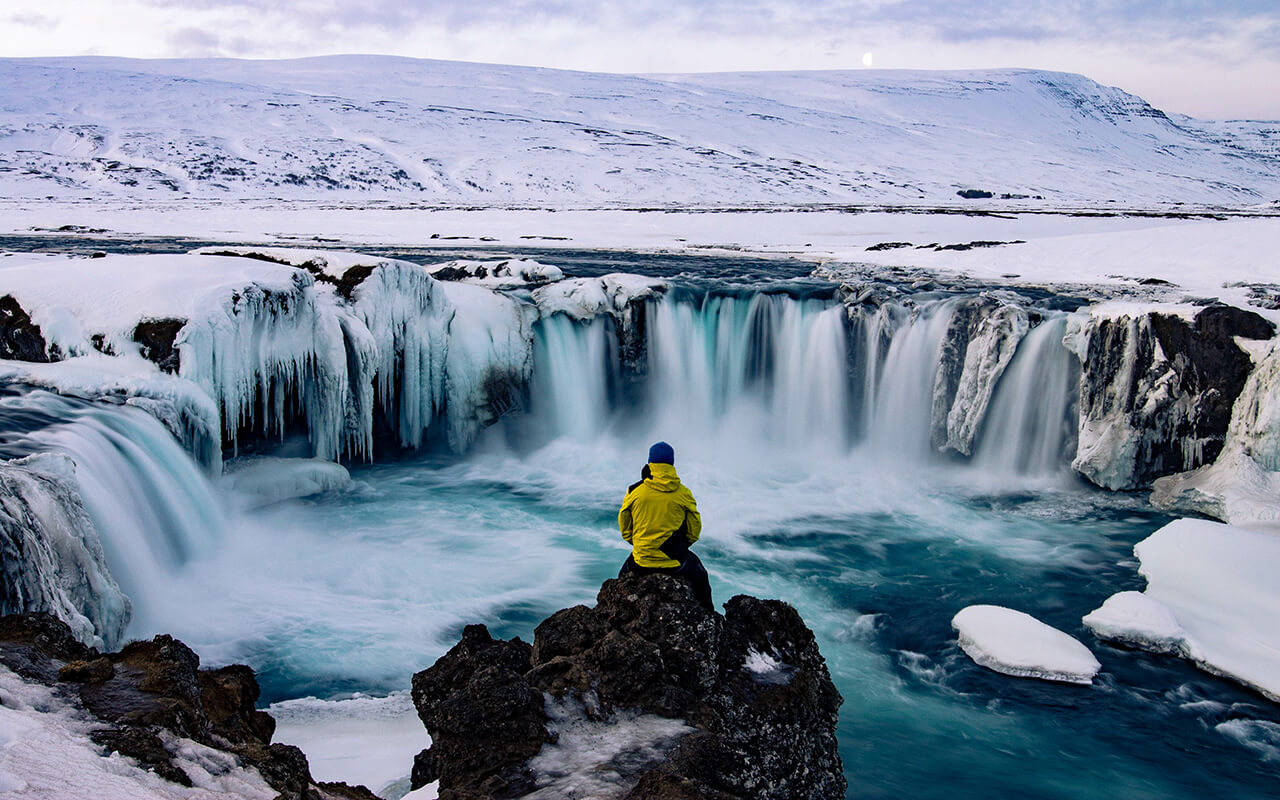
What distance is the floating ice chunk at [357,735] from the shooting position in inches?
215

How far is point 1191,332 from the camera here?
1145 cm

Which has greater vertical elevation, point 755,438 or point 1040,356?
point 1040,356

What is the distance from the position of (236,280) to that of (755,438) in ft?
26.2

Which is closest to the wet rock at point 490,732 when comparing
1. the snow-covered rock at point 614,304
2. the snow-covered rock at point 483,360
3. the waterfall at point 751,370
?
the snow-covered rock at point 483,360

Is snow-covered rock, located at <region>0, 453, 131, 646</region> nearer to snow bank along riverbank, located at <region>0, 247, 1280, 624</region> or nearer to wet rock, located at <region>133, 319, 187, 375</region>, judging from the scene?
snow bank along riverbank, located at <region>0, 247, 1280, 624</region>

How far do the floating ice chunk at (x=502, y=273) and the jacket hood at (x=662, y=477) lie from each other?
11.0m

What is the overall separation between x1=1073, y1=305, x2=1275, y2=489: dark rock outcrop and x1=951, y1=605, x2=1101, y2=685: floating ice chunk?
4.67 metres

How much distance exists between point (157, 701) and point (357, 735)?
98.0 inches

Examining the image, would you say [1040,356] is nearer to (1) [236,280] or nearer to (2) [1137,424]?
(2) [1137,424]

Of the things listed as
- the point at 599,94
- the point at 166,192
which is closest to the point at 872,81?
the point at 599,94

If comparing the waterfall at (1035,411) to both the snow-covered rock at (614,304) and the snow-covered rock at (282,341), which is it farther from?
the snow-covered rock at (282,341)

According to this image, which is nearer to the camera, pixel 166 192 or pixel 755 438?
pixel 755 438

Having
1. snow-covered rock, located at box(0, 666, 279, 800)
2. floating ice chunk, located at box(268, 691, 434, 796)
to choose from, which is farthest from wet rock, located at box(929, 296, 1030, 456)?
snow-covered rock, located at box(0, 666, 279, 800)

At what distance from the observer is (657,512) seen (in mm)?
5227
